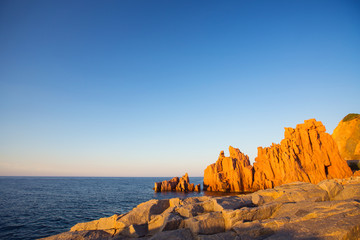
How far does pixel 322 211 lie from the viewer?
9867mm

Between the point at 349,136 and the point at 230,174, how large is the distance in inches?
2298

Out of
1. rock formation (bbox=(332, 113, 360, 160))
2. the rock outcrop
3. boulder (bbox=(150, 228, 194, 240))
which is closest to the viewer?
the rock outcrop

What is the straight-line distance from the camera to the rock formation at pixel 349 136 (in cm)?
7222

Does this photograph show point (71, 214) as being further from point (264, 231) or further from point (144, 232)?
point (264, 231)

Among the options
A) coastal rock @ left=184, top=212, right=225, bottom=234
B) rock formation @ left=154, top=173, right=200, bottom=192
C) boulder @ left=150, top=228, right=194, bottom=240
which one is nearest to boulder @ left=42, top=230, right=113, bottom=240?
boulder @ left=150, top=228, right=194, bottom=240

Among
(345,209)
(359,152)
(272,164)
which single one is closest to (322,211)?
(345,209)

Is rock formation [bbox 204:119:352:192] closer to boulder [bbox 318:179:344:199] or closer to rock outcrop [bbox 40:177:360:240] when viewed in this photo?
boulder [bbox 318:179:344:199]

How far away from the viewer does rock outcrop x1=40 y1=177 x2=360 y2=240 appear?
7.95m

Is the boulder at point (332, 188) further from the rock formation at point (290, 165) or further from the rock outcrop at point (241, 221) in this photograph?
the rock formation at point (290, 165)

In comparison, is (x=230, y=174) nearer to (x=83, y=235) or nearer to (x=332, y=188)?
(x=332, y=188)

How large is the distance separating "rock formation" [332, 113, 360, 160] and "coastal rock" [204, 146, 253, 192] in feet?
153

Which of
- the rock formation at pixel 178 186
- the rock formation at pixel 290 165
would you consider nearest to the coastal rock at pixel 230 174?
the rock formation at pixel 290 165

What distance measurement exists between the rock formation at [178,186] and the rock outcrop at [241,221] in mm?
54558

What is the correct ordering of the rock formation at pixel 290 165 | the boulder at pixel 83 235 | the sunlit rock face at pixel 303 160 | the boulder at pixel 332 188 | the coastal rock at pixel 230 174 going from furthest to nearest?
the coastal rock at pixel 230 174 < the rock formation at pixel 290 165 < the sunlit rock face at pixel 303 160 < the boulder at pixel 332 188 < the boulder at pixel 83 235
